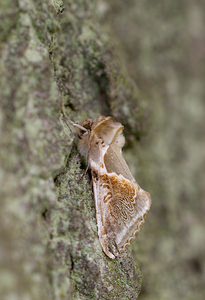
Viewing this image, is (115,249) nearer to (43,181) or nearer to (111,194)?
(111,194)

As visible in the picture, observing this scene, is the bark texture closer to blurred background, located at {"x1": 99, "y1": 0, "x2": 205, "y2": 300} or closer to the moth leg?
the moth leg

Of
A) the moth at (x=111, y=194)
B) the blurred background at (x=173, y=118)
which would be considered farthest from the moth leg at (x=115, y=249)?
the blurred background at (x=173, y=118)

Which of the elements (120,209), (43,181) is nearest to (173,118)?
(120,209)

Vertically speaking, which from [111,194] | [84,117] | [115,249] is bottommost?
[115,249]

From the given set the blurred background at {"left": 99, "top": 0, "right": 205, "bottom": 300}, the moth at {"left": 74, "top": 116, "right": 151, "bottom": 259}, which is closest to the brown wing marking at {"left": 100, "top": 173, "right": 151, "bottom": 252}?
the moth at {"left": 74, "top": 116, "right": 151, "bottom": 259}

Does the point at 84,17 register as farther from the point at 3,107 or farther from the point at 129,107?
the point at 3,107

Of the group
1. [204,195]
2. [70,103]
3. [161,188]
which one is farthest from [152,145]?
[70,103]
